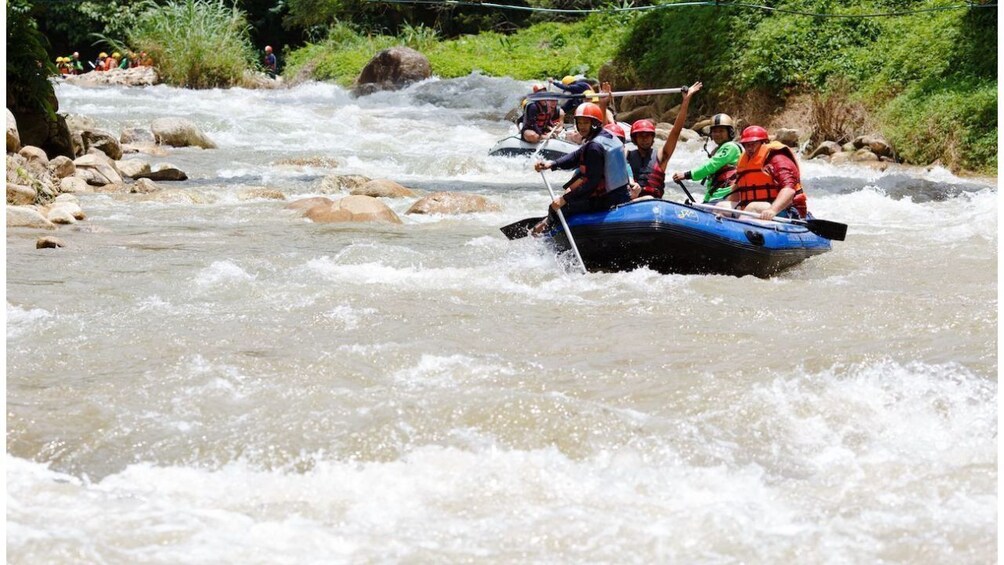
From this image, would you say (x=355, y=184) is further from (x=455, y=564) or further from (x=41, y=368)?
(x=455, y=564)

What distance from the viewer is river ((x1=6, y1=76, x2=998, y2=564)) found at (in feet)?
13.0

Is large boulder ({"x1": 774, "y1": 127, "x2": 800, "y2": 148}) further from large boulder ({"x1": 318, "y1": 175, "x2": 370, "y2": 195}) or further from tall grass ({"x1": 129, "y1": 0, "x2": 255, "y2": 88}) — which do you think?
tall grass ({"x1": 129, "y1": 0, "x2": 255, "y2": 88})

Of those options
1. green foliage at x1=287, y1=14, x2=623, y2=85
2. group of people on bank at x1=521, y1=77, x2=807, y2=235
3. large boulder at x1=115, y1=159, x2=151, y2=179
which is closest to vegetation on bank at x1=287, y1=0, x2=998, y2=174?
green foliage at x1=287, y1=14, x2=623, y2=85

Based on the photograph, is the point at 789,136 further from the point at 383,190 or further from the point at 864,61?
the point at 383,190

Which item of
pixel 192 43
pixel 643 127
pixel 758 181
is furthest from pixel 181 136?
pixel 758 181

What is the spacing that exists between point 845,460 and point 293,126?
56.1 ft

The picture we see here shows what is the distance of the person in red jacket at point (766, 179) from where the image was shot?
28.4 ft

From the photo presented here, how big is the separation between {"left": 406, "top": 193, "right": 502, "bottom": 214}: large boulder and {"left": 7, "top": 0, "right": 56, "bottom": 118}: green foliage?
14.4 ft

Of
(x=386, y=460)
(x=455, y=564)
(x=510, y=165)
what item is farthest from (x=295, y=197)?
(x=455, y=564)

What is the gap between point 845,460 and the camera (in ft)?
15.0

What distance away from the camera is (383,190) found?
43.0 ft

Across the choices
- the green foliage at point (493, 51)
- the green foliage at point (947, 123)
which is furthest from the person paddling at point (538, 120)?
the green foliage at point (493, 51)

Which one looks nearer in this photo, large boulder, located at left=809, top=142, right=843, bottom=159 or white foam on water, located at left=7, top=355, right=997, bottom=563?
white foam on water, located at left=7, top=355, right=997, bottom=563

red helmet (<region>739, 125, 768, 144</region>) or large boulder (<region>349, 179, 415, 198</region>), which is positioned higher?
red helmet (<region>739, 125, 768, 144</region>)
